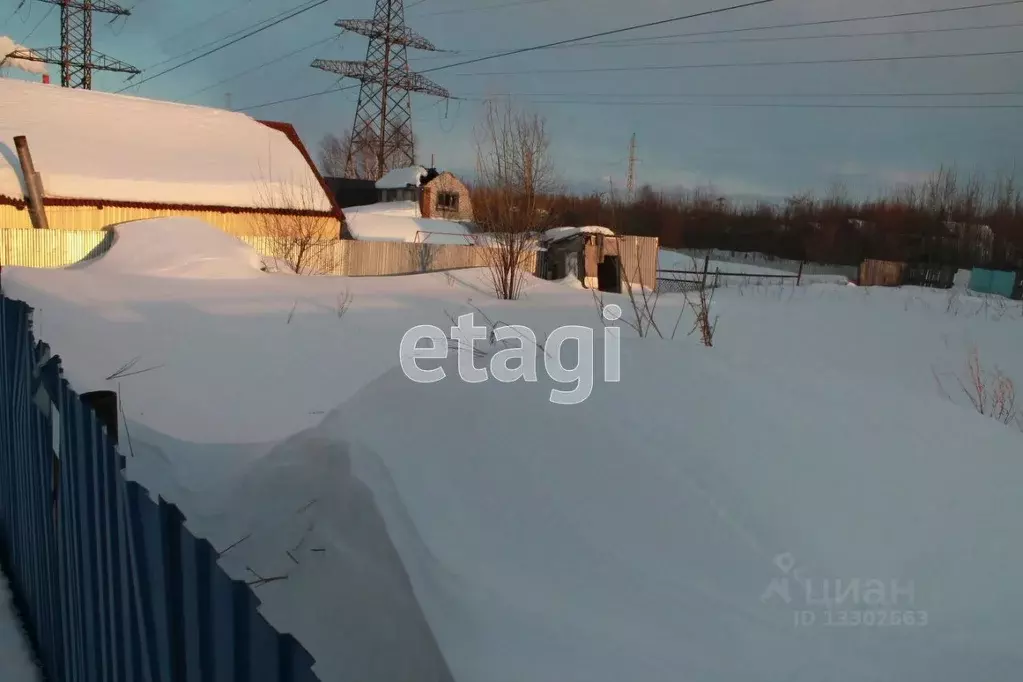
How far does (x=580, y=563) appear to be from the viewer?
6.85ft

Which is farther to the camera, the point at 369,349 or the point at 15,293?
the point at 15,293

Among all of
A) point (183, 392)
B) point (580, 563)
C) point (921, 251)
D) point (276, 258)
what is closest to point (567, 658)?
point (580, 563)

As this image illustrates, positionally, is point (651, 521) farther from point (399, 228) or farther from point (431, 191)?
point (431, 191)

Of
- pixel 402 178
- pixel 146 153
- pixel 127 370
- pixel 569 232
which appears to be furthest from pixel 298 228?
pixel 402 178

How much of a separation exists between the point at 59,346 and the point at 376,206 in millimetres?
37168

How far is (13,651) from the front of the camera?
3.60 meters

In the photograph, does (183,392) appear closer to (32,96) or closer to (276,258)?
(276,258)

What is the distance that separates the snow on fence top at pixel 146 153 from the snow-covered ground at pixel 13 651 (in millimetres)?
16469

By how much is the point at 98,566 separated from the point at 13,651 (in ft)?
5.52

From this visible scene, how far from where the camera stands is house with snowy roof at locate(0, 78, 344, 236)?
18016mm

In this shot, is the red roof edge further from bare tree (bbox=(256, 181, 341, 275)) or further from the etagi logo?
the etagi logo

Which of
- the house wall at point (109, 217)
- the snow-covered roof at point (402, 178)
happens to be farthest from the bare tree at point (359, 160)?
the house wall at point (109, 217)

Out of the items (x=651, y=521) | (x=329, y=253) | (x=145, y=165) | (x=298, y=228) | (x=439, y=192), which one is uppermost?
(x=439, y=192)

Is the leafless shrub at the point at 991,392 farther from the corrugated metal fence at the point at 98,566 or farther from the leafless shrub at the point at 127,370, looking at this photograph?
the leafless shrub at the point at 127,370
